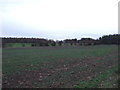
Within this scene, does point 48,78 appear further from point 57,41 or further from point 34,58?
point 57,41

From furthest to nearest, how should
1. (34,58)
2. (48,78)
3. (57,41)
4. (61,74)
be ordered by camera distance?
1. (57,41)
2. (34,58)
3. (61,74)
4. (48,78)

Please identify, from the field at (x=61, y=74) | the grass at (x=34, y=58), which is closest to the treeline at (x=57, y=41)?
the grass at (x=34, y=58)

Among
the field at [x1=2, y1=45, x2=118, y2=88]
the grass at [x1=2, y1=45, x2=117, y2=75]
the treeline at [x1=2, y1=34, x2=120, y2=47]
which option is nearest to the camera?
the field at [x1=2, y1=45, x2=118, y2=88]

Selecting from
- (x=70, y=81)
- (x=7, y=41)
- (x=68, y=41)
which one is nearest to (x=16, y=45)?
(x=7, y=41)

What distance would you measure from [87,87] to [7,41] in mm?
65170

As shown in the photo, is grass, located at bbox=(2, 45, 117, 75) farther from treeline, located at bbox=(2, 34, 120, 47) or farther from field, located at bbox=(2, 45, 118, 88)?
treeline, located at bbox=(2, 34, 120, 47)

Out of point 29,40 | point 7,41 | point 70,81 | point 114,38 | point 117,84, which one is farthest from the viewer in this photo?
point 114,38

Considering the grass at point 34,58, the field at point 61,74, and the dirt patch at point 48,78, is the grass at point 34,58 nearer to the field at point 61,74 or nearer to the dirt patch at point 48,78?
the field at point 61,74

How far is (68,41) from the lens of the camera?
86438 millimetres

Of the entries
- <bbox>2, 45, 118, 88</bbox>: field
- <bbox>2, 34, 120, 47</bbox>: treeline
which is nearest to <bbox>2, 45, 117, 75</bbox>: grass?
<bbox>2, 45, 118, 88</bbox>: field

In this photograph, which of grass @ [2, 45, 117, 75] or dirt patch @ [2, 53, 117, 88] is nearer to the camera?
dirt patch @ [2, 53, 117, 88]

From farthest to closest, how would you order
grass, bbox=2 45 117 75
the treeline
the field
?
1. the treeline
2. grass, bbox=2 45 117 75
3. the field

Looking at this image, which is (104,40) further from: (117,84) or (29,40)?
(117,84)

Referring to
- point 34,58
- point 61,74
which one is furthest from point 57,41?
point 61,74
